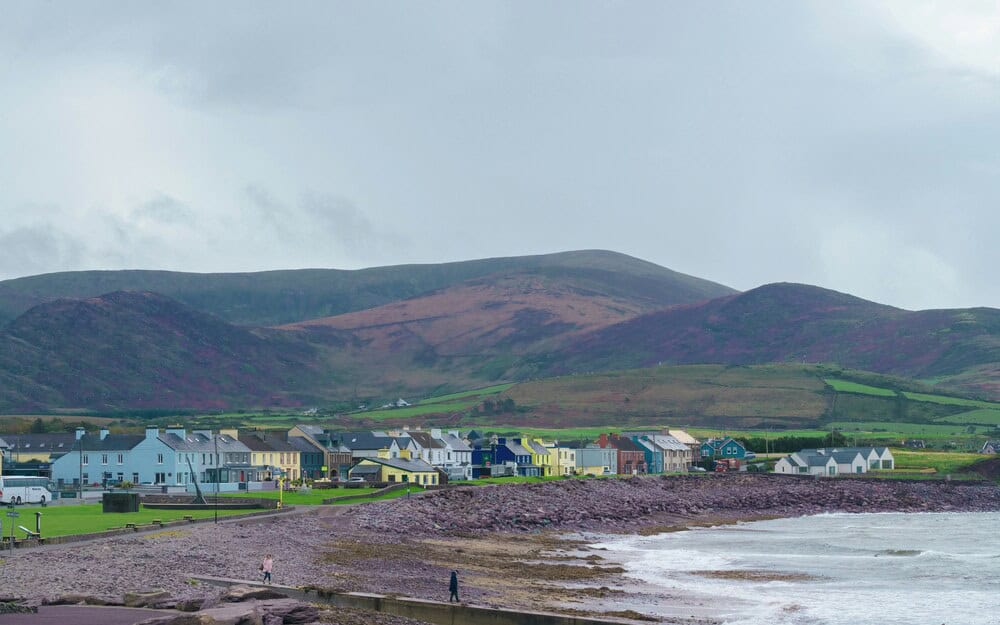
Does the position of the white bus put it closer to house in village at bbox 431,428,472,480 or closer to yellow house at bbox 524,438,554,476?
house in village at bbox 431,428,472,480

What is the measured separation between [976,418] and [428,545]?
155 metres

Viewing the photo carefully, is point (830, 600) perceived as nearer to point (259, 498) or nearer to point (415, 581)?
point (415, 581)

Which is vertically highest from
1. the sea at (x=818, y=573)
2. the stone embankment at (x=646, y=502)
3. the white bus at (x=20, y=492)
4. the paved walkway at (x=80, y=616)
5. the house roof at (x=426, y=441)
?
the house roof at (x=426, y=441)

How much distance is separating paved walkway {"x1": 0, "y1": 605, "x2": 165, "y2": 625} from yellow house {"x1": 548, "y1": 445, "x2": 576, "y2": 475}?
105m

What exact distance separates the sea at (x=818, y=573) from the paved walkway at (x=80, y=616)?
55.4ft

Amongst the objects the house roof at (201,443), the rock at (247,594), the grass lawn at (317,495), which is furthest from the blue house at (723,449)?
the rock at (247,594)

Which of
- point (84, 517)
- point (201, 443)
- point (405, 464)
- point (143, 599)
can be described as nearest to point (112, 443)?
point (201, 443)

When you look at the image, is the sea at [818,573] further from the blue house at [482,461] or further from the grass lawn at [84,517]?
the blue house at [482,461]

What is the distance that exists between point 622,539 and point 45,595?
45.0 metres

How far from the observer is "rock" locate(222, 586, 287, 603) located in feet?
93.8

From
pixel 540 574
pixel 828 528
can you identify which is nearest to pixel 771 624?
pixel 540 574

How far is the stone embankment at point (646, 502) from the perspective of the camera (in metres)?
68.9

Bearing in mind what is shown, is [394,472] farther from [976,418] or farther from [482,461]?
[976,418]

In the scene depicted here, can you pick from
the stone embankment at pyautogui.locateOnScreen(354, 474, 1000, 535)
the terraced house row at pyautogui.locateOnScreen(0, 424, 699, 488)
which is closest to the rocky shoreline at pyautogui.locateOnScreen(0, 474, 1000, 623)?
the stone embankment at pyautogui.locateOnScreen(354, 474, 1000, 535)
